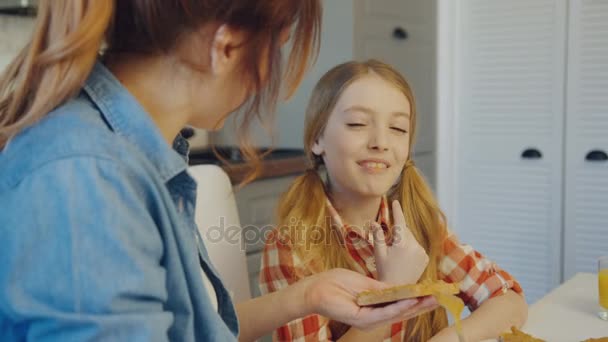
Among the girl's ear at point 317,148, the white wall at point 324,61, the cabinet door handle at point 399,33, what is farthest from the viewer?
the cabinet door handle at point 399,33

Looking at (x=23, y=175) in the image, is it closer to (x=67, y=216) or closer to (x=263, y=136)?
(x=67, y=216)

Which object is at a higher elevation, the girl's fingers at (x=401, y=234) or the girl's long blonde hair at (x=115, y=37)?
the girl's long blonde hair at (x=115, y=37)

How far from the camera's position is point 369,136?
1317 mm

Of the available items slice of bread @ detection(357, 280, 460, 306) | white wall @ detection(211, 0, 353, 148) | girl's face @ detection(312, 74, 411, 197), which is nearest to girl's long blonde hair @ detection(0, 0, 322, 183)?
slice of bread @ detection(357, 280, 460, 306)

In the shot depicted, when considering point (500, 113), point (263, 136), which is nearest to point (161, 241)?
point (263, 136)

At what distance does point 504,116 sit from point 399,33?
0.65m

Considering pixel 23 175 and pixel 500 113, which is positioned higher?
pixel 23 175

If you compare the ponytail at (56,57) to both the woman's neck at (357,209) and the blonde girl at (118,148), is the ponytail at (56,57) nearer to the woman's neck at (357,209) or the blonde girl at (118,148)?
the blonde girl at (118,148)

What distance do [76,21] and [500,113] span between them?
9.31 ft

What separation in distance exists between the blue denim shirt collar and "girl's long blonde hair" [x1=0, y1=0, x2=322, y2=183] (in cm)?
3

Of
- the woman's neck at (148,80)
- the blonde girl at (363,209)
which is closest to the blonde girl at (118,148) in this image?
the woman's neck at (148,80)

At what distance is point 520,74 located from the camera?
10.2 ft

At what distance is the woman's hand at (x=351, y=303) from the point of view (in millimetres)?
890

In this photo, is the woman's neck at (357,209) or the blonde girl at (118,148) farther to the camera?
the woman's neck at (357,209)
